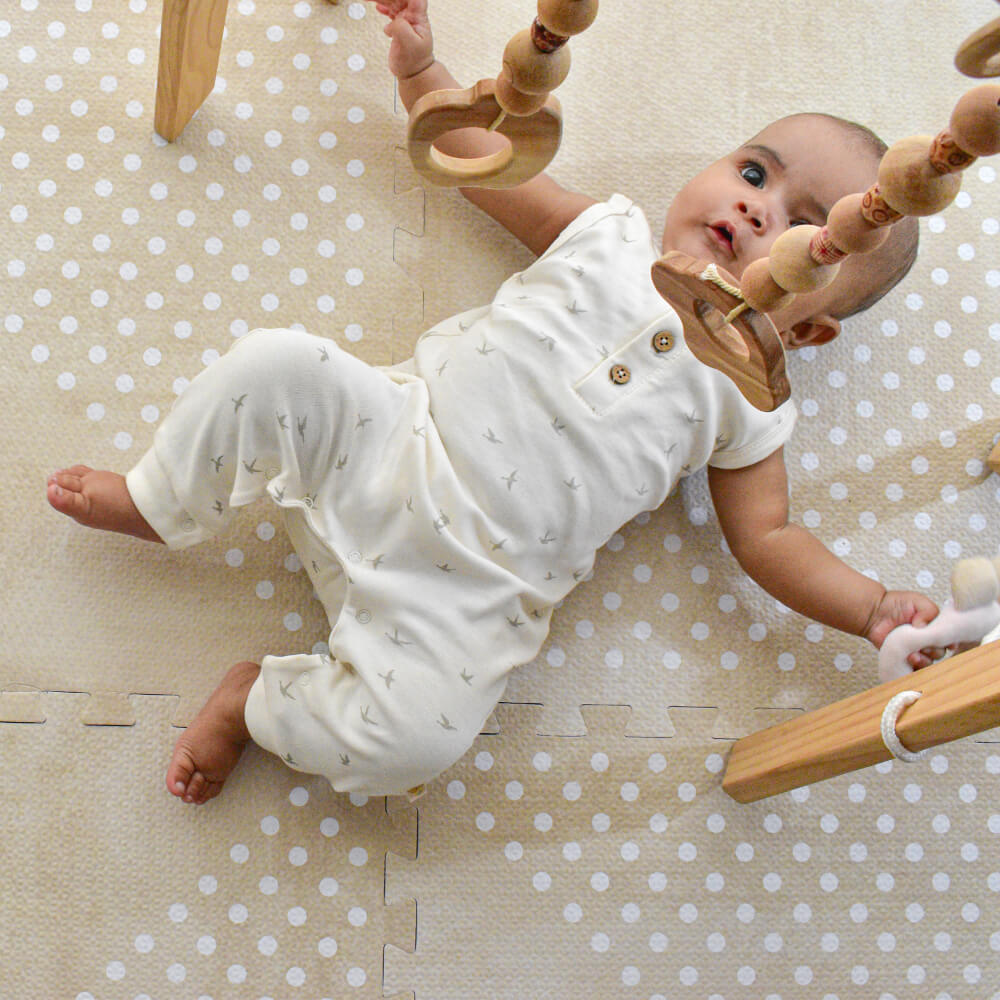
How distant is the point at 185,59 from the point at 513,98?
0.58 meters

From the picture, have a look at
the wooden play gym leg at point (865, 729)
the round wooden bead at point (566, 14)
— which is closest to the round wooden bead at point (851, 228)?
the round wooden bead at point (566, 14)

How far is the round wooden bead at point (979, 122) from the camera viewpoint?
1.28ft

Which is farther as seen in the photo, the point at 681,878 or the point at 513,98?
the point at 681,878

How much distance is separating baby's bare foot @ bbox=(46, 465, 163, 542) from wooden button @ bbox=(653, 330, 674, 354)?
0.50 meters

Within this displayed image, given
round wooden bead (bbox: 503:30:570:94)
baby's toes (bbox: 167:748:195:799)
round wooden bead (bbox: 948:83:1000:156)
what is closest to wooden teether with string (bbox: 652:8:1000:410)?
round wooden bead (bbox: 948:83:1000:156)

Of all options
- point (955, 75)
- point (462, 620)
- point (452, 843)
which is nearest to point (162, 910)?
point (452, 843)

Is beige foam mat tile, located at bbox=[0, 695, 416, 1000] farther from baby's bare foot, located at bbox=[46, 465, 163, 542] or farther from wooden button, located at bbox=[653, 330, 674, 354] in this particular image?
wooden button, located at bbox=[653, 330, 674, 354]

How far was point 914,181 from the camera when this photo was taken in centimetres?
42

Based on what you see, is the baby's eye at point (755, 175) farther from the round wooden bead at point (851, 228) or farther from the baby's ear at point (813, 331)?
the round wooden bead at point (851, 228)

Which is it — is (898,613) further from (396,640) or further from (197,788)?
(197,788)

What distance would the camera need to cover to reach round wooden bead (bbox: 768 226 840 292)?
1.51 feet

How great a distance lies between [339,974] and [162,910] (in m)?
0.18

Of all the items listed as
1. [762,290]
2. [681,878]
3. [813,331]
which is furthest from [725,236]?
[681,878]

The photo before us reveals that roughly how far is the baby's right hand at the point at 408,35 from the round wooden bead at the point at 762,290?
62 cm
